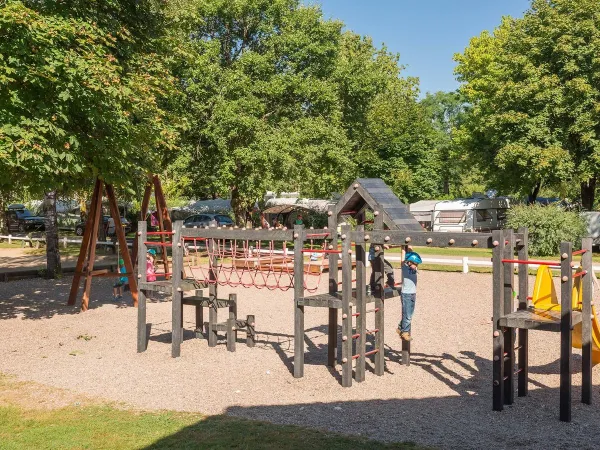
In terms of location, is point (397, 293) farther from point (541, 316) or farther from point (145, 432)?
point (145, 432)

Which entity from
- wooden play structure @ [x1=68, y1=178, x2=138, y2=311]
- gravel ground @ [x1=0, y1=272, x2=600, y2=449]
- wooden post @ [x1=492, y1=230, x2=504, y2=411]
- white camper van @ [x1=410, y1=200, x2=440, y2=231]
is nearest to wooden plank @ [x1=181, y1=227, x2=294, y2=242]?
gravel ground @ [x1=0, y1=272, x2=600, y2=449]

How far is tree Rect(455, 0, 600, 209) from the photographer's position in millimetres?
31797

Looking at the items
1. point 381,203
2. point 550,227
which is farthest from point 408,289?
point 550,227

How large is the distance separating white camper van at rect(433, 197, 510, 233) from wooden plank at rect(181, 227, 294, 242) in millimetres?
34403

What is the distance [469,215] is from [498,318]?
37.5 meters

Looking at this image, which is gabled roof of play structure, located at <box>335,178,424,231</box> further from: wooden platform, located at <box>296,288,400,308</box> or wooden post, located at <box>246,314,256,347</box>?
wooden post, located at <box>246,314,256,347</box>

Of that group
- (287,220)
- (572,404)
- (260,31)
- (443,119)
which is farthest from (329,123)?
(443,119)

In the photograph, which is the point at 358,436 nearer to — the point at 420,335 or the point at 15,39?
the point at 420,335

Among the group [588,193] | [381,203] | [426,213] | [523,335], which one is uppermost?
[588,193]

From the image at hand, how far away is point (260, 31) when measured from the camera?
32000mm

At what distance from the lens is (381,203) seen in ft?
30.5

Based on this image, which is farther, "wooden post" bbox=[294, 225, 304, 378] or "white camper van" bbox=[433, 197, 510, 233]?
"white camper van" bbox=[433, 197, 510, 233]

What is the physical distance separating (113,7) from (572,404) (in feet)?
39.0

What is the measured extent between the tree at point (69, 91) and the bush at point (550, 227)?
19020mm
